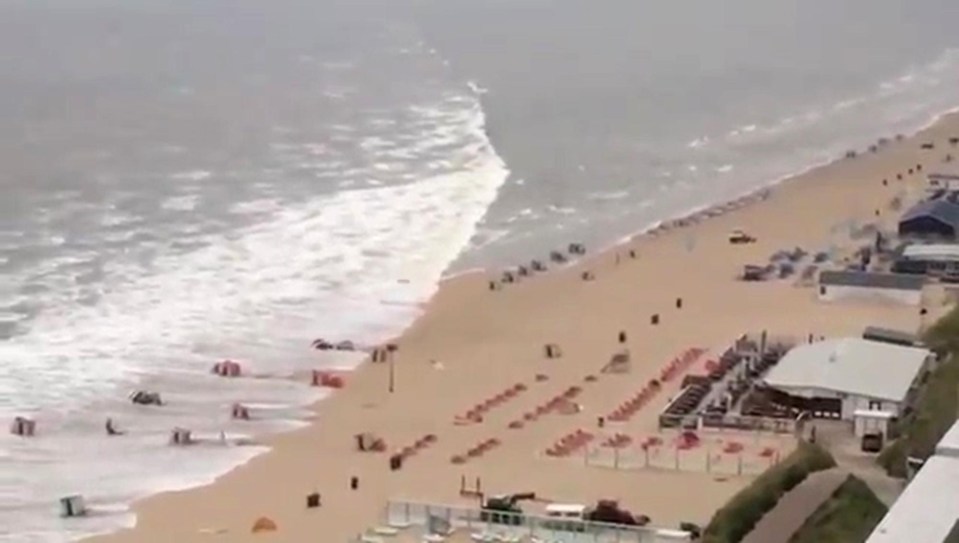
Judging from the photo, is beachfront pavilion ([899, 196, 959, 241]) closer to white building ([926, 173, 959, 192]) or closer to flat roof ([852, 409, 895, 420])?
white building ([926, 173, 959, 192])

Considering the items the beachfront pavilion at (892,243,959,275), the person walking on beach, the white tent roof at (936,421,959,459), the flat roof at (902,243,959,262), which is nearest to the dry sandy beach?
the beachfront pavilion at (892,243,959,275)

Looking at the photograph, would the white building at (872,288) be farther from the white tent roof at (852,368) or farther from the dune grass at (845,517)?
the dune grass at (845,517)

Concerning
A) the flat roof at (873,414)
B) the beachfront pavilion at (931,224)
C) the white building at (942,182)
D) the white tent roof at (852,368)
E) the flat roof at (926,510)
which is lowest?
the flat roof at (926,510)

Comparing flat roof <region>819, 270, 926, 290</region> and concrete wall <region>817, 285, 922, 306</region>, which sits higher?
flat roof <region>819, 270, 926, 290</region>

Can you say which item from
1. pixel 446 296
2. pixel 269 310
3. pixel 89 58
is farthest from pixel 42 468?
pixel 89 58

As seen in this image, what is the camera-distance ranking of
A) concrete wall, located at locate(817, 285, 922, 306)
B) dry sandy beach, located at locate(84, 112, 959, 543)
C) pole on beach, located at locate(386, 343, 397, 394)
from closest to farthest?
dry sandy beach, located at locate(84, 112, 959, 543) < pole on beach, located at locate(386, 343, 397, 394) < concrete wall, located at locate(817, 285, 922, 306)

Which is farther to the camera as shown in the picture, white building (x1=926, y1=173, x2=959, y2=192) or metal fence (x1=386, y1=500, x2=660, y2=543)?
white building (x1=926, y1=173, x2=959, y2=192)

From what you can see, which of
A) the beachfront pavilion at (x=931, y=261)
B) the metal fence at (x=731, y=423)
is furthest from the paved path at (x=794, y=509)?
the beachfront pavilion at (x=931, y=261)

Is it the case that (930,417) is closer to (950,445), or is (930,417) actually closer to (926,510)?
(950,445)
